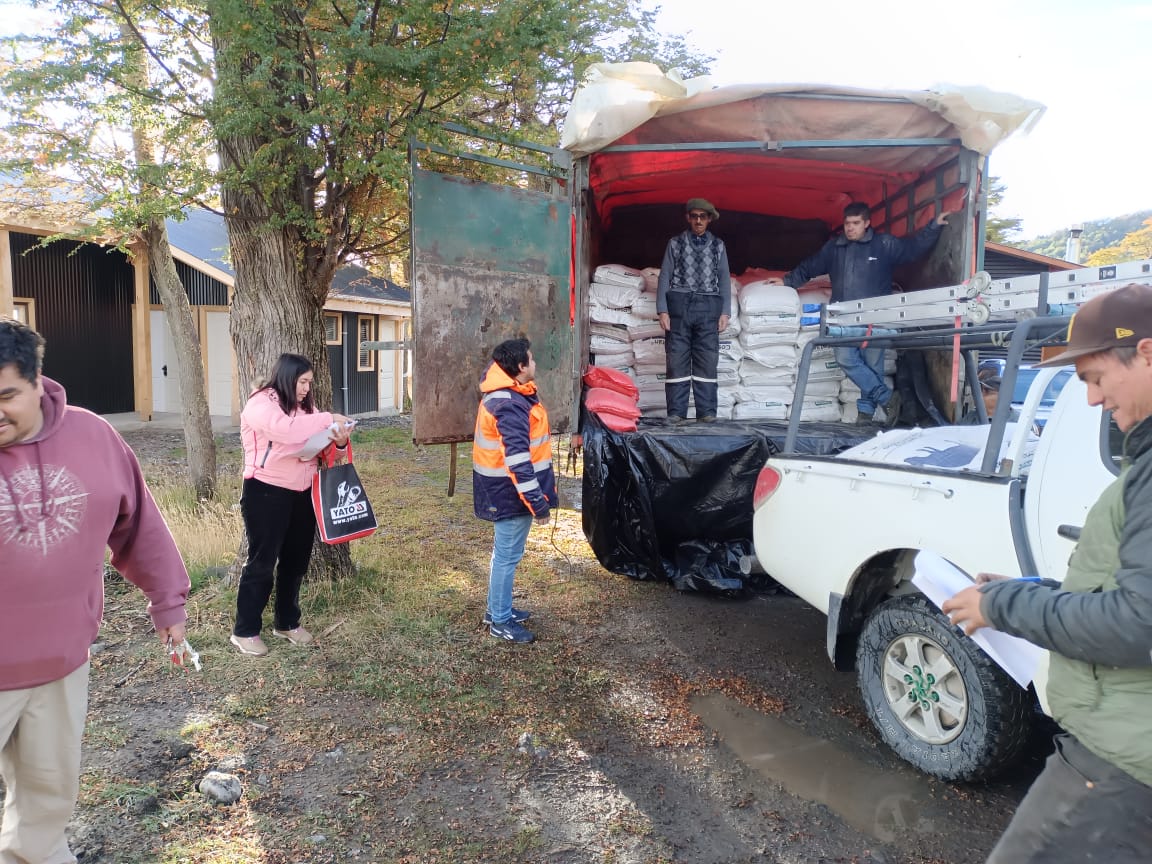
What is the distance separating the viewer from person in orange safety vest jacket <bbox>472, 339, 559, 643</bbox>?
4078 millimetres

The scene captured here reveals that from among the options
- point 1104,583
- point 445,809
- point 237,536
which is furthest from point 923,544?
point 237,536

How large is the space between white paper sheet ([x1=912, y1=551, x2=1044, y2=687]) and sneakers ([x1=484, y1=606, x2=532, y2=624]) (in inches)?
119

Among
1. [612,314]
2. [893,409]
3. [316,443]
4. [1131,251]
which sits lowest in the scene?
[316,443]

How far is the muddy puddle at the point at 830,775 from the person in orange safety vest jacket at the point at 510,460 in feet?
4.43

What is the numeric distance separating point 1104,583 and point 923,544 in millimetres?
1470

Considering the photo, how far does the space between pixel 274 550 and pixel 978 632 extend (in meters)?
3.33

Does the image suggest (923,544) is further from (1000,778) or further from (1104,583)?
(1104,583)

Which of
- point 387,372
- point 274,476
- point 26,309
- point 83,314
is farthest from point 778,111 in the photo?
point 387,372

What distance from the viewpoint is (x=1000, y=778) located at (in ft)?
9.71

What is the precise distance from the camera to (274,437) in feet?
12.3

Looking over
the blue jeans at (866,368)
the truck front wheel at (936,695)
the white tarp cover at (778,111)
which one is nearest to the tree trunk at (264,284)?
the white tarp cover at (778,111)

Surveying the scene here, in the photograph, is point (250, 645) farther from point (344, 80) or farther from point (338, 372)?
point (338, 372)

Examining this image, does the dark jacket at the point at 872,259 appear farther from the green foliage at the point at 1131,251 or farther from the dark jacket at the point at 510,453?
the green foliage at the point at 1131,251

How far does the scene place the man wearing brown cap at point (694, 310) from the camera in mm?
5645
